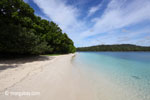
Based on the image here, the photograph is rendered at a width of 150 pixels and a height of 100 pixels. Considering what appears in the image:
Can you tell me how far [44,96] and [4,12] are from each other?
11735 millimetres

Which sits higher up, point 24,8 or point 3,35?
point 24,8

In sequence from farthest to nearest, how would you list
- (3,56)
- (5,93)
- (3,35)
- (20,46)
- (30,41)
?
(3,56)
(30,41)
(20,46)
(3,35)
(5,93)

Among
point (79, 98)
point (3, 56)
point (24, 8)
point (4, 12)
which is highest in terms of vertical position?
point (24, 8)

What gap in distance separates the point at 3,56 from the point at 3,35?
15.6ft

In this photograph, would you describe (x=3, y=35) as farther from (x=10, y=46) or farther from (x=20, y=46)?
(x=20, y=46)

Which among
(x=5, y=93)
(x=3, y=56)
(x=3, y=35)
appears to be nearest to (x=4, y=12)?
(x=3, y=35)

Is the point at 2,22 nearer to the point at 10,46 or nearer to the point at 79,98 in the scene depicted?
the point at 10,46

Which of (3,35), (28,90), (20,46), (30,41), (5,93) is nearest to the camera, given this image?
(5,93)

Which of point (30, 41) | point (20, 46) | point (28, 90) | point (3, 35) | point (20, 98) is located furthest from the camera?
point (30, 41)

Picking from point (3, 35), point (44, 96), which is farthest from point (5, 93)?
point (3, 35)

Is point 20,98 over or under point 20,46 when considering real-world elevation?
under

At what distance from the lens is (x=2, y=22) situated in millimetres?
7992

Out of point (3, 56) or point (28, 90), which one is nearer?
point (28, 90)

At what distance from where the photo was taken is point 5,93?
8.11 ft
